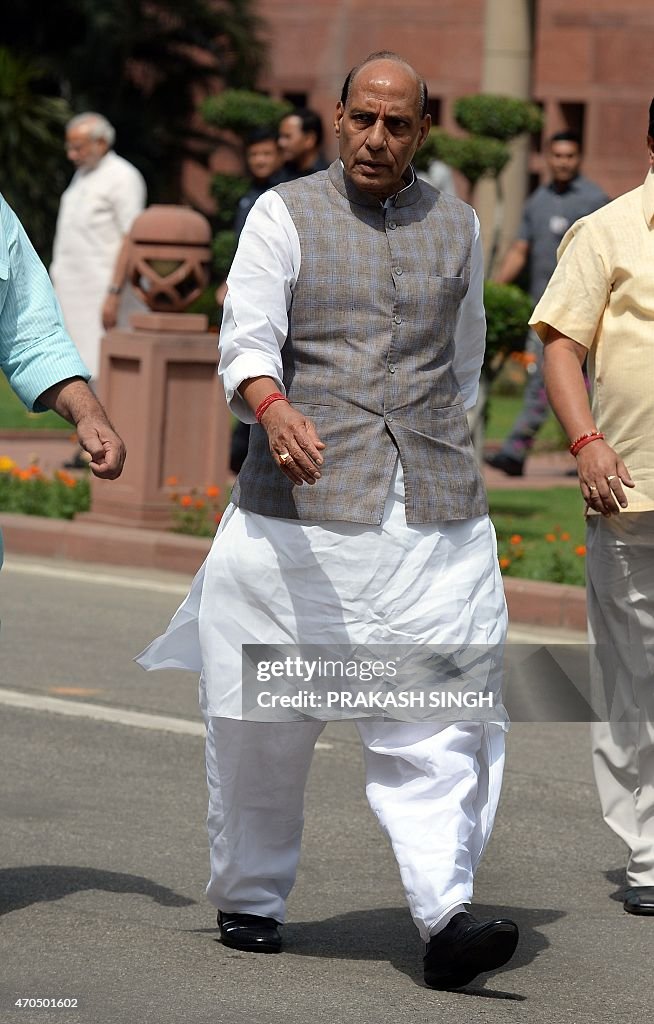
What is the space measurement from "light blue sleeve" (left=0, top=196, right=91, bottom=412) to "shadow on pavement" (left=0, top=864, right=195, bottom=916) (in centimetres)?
121

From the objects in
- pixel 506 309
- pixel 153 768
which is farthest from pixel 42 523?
pixel 153 768

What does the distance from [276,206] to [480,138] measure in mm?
7965

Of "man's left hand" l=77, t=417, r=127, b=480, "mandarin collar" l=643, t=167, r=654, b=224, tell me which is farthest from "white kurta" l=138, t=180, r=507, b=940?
"mandarin collar" l=643, t=167, r=654, b=224

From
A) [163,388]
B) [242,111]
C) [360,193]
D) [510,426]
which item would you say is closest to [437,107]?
[242,111]

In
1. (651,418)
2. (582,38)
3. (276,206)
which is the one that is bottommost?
(651,418)

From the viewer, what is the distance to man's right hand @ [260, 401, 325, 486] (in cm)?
454

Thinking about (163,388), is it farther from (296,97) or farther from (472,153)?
(296,97)

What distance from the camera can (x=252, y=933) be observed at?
4.98 meters

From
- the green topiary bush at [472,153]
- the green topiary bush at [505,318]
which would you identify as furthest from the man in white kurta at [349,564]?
the green topiary bush at [472,153]

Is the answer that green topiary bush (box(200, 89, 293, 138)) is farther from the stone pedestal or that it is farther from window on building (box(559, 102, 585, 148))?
the stone pedestal

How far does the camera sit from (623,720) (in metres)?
5.71

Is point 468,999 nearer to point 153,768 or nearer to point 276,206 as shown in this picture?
point 276,206

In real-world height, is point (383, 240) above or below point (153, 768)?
above

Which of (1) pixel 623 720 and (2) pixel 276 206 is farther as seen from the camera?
(1) pixel 623 720
